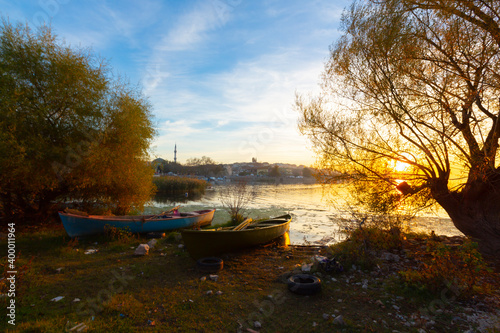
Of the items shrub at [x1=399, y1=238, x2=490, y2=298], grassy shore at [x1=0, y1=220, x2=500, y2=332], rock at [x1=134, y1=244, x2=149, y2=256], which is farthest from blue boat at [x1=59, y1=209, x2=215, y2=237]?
shrub at [x1=399, y1=238, x2=490, y2=298]

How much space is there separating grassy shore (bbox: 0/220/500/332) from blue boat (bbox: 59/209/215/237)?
4.20 ft

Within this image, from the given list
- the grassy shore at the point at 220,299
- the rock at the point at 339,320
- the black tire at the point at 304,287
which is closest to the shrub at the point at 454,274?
the grassy shore at the point at 220,299

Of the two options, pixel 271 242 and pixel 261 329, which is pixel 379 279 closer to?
pixel 261 329

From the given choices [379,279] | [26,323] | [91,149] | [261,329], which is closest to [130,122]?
[91,149]

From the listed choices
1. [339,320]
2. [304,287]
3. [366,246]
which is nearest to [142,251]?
[304,287]

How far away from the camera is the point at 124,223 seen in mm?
8977

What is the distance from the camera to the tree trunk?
22.3 feet

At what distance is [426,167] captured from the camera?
24.3 ft

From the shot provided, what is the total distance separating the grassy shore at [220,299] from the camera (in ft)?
12.8

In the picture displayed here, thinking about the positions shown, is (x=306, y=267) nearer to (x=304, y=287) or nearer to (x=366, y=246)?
(x=304, y=287)

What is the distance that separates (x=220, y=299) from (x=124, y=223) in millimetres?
5658

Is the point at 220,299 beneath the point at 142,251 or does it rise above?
beneath

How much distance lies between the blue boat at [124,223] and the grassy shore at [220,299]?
1.28 metres

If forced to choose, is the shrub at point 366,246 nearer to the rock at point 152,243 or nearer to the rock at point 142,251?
the rock at point 142,251
